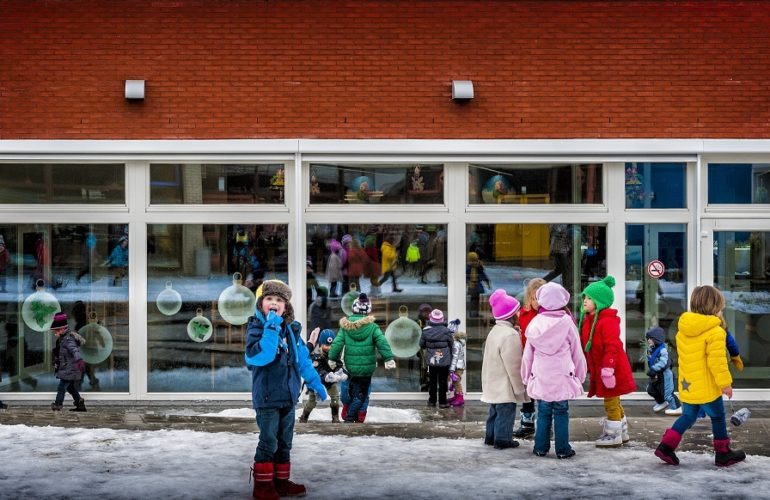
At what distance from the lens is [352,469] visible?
942 cm

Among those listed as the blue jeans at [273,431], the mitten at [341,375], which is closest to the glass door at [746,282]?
the mitten at [341,375]

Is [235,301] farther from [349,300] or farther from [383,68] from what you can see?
[383,68]

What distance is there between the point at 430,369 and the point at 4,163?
5.49m

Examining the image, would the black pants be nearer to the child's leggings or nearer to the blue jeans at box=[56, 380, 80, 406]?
the child's leggings

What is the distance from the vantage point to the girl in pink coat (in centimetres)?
970

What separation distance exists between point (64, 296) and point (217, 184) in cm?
224

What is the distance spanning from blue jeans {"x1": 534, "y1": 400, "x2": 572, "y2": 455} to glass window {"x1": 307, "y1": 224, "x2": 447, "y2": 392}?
335cm

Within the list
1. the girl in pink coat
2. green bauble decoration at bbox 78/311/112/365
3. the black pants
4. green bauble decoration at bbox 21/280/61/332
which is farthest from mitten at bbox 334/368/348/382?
green bauble decoration at bbox 21/280/61/332

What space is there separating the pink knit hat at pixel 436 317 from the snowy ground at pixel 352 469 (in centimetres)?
216

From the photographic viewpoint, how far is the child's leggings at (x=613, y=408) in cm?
1033

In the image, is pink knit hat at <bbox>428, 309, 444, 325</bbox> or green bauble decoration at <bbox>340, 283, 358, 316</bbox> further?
green bauble decoration at <bbox>340, 283, 358, 316</bbox>

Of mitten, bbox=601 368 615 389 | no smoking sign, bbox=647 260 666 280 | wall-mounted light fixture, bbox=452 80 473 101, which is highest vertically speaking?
wall-mounted light fixture, bbox=452 80 473 101

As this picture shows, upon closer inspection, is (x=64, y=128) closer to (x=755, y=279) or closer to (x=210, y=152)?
(x=210, y=152)

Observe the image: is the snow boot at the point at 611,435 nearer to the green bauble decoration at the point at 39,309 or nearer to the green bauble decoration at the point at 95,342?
the green bauble decoration at the point at 95,342
